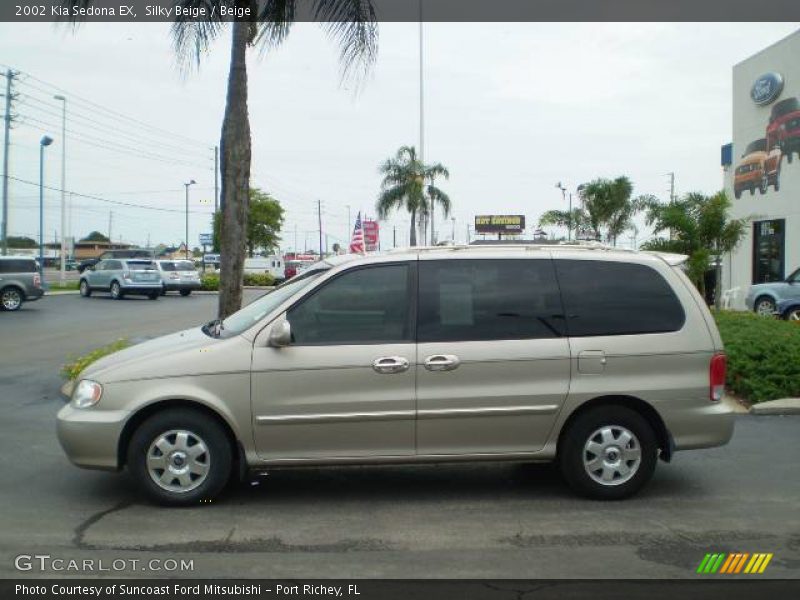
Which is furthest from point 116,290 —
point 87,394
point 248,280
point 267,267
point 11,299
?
point 87,394

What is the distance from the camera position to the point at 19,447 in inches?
320

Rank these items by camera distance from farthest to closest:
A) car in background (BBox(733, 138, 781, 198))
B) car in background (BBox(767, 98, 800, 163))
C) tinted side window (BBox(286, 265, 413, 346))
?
car in background (BBox(733, 138, 781, 198))
car in background (BBox(767, 98, 800, 163))
tinted side window (BBox(286, 265, 413, 346))

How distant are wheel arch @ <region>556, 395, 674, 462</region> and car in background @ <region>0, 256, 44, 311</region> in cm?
2410

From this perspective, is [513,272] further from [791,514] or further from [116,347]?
[116,347]

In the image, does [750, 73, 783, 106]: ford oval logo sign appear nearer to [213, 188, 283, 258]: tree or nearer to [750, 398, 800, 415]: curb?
[750, 398, 800, 415]: curb

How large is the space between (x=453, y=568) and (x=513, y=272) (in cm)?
239

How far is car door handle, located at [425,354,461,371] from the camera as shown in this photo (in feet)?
20.3

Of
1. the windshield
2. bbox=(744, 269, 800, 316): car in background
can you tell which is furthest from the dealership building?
the windshield

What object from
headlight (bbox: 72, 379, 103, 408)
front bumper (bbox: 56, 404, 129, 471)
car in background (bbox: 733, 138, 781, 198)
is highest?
car in background (bbox: 733, 138, 781, 198)

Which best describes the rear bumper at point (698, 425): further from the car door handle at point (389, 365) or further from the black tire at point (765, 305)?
the black tire at point (765, 305)

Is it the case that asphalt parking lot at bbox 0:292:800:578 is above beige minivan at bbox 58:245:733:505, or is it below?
below

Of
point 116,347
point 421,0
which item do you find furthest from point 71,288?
point 421,0

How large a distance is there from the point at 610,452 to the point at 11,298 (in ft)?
79.9

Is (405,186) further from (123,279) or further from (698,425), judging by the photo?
(698,425)
